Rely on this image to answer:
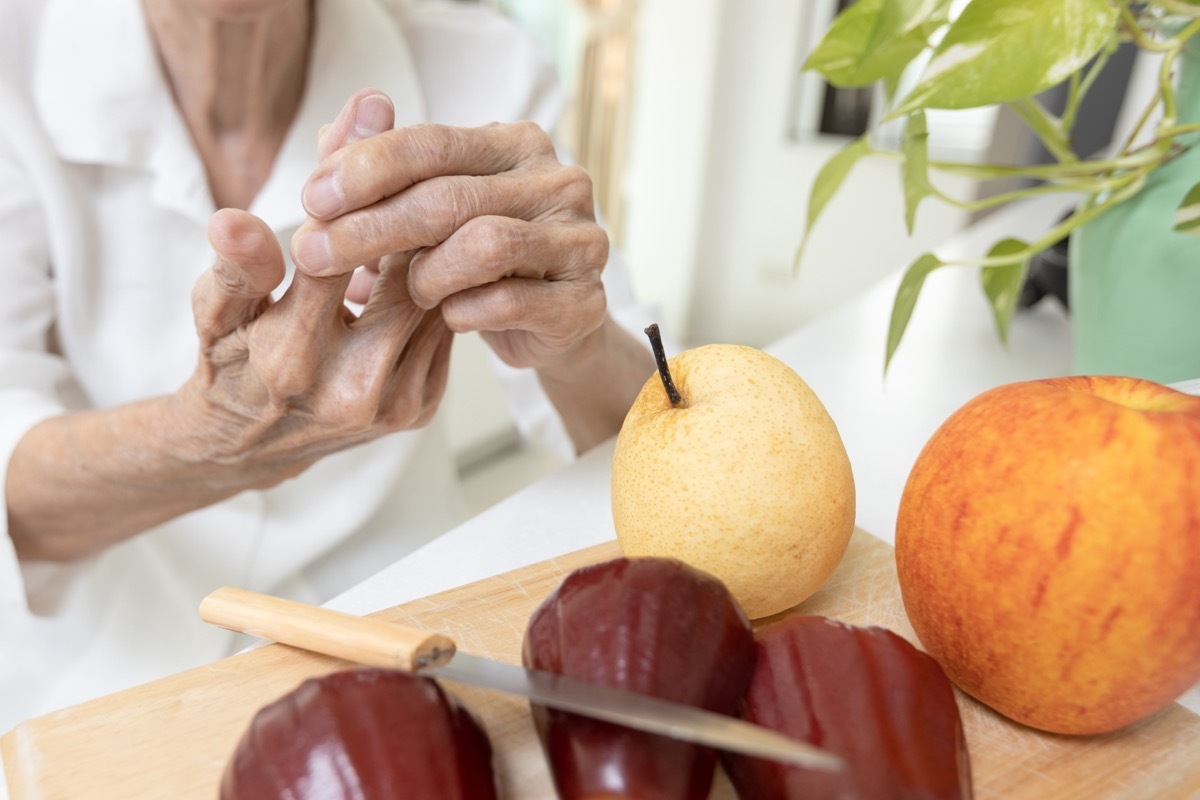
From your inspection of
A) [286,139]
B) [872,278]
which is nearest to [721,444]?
[286,139]

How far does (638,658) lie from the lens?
0.97 ft

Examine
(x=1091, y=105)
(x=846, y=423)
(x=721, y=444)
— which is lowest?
(x=846, y=423)

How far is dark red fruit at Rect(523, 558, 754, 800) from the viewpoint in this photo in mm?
276

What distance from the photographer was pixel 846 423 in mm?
709

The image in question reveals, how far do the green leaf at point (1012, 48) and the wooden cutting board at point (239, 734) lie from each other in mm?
308

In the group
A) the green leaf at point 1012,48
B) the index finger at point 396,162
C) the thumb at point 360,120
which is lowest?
the index finger at point 396,162

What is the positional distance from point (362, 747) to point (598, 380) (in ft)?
1.49

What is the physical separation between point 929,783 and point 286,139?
78 cm

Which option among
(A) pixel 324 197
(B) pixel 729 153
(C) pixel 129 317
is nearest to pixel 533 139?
(A) pixel 324 197

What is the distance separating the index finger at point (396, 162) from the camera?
43cm

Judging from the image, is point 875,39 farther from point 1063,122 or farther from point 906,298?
point 1063,122

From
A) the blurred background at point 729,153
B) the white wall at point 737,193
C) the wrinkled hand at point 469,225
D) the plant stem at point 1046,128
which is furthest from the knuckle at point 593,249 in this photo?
the white wall at point 737,193

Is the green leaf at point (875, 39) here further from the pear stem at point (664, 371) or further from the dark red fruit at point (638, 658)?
the dark red fruit at point (638, 658)

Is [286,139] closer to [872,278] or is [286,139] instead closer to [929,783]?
[929,783]
